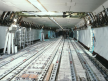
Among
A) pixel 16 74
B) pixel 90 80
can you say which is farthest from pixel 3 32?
pixel 90 80

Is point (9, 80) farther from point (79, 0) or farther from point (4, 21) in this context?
point (4, 21)

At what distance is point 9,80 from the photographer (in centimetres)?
396

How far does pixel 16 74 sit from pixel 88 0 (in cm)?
532

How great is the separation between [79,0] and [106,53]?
138 inches

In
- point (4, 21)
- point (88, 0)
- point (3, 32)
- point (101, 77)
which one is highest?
point (88, 0)

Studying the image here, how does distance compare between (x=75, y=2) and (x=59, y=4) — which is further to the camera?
(x=59, y=4)

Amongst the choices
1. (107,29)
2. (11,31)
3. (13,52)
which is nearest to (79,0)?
(107,29)

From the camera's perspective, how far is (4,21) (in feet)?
29.5

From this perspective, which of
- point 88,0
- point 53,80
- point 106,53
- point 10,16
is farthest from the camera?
point 10,16

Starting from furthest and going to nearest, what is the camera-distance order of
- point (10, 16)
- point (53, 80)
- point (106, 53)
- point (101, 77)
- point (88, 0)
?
point (10, 16) < point (106, 53) < point (88, 0) < point (101, 77) < point (53, 80)

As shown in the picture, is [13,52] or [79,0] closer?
[79,0]

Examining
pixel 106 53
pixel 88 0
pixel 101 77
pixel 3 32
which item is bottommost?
pixel 101 77

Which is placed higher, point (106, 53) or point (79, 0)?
point (79, 0)

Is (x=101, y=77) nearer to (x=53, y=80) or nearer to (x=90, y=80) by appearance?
(x=90, y=80)
